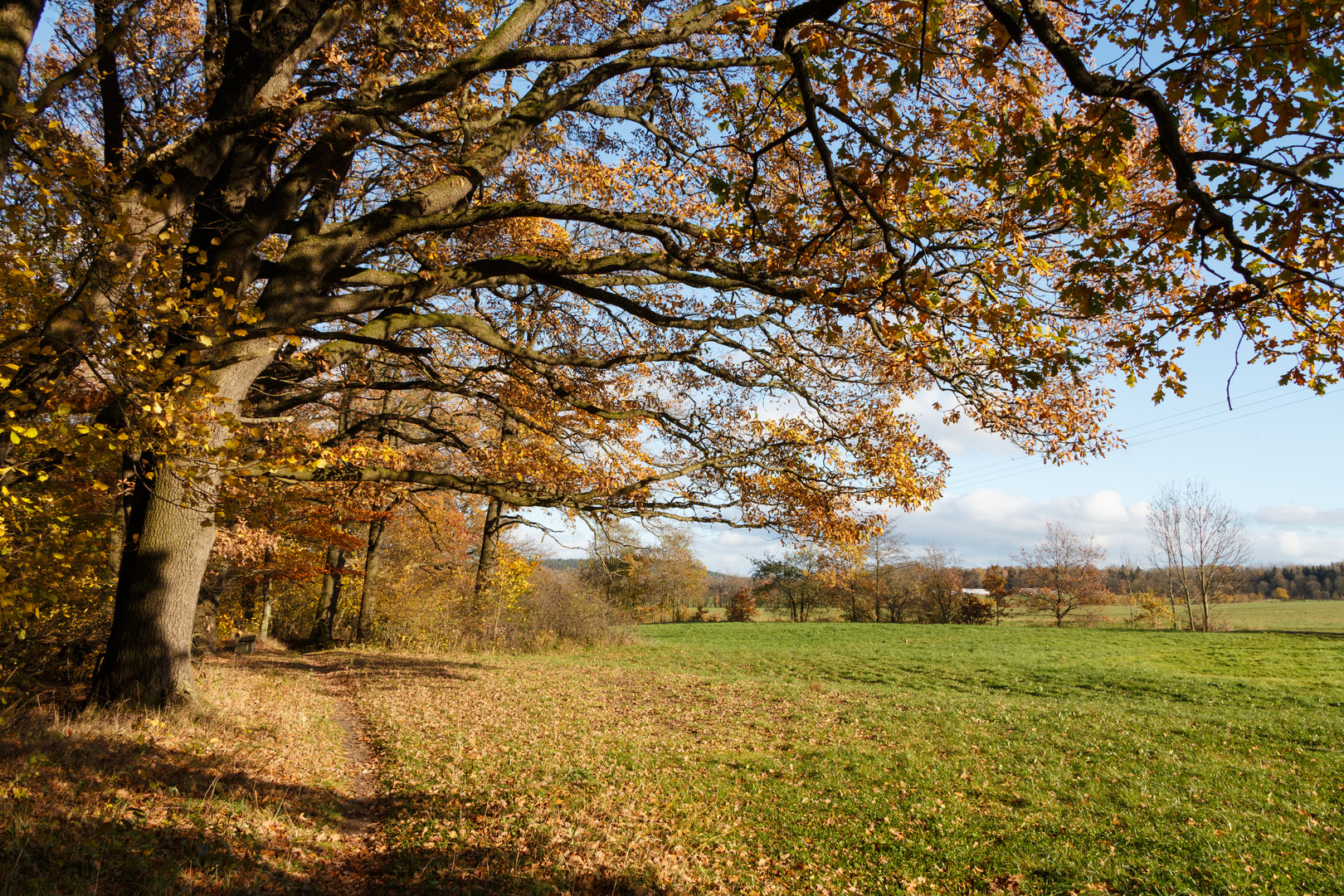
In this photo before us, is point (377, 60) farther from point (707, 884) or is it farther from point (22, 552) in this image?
point (707, 884)

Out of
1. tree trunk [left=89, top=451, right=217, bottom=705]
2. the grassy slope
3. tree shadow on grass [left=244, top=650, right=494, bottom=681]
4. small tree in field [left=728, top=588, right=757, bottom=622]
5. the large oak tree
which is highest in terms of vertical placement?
the large oak tree

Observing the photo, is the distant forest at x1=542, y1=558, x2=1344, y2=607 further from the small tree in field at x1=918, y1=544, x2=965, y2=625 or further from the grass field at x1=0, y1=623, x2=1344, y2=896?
the grass field at x1=0, y1=623, x2=1344, y2=896

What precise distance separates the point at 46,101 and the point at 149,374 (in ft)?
14.7

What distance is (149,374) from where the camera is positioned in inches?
175

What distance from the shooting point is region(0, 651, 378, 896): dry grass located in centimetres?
405

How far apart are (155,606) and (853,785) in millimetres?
8627

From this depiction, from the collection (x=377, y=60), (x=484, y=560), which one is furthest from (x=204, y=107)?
(x=484, y=560)

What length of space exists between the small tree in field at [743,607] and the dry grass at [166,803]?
167 feet

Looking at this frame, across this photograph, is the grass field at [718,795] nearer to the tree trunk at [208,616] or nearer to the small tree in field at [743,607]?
the tree trunk at [208,616]

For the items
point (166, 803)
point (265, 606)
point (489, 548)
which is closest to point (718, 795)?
point (166, 803)

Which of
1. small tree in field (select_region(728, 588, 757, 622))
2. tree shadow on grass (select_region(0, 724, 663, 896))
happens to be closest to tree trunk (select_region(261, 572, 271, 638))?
tree shadow on grass (select_region(0, 724, 663, 896))

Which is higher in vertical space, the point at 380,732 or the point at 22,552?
the point at 22,552

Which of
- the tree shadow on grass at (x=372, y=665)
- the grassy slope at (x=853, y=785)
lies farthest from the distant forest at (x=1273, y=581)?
the grassy slope at (x=853, y=785)

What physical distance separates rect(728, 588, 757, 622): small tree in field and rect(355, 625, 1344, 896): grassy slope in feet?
132
